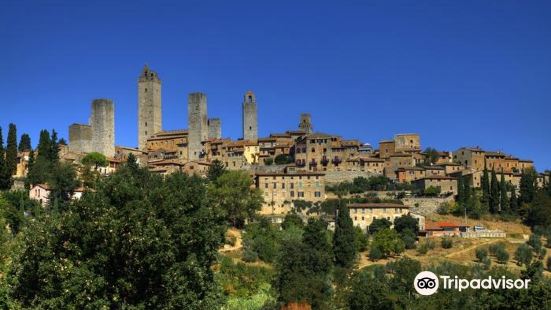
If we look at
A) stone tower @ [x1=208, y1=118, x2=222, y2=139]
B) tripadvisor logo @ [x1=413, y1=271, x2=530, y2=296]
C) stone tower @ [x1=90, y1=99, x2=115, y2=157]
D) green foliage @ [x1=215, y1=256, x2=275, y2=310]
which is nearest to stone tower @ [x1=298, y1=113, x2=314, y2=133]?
stone tower @ [x1=208, y1=118, x2=222, y2=139]

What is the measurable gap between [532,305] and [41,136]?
61.7 metres

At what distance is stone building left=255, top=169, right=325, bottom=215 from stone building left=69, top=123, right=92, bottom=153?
28.4 meters

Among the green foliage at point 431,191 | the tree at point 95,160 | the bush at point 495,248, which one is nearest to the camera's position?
the bush at point 495,248

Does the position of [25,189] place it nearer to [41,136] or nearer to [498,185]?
[41,136]

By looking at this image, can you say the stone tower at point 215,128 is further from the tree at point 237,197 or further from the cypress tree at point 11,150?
the tree at point 237,197

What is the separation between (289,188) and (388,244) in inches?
652

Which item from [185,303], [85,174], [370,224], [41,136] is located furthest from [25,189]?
[185,303]

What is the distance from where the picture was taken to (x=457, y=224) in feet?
223

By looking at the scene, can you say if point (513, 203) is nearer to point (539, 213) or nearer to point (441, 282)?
point (539, 213)

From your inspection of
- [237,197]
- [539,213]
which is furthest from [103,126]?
[539,213]

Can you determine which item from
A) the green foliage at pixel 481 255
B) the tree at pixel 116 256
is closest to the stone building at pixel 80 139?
the green foliage at pixel 481 255

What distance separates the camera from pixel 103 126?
94.6 meters

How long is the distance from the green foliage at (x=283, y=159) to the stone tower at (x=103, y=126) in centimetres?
2157

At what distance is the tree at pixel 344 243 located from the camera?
53.5 meters
